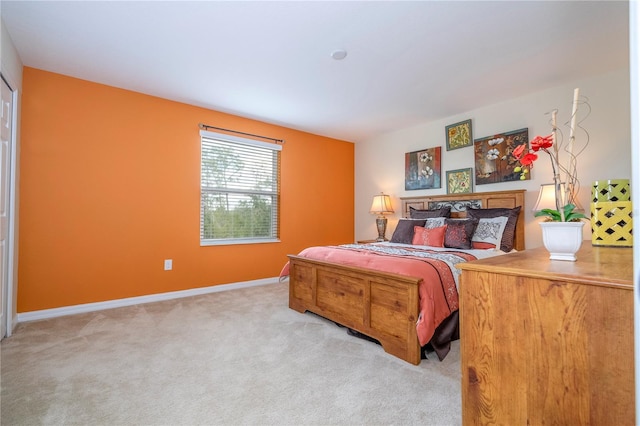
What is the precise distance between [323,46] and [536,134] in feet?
8.35

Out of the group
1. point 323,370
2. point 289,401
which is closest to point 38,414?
point 289,401

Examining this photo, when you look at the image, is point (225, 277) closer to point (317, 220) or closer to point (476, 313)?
point (317, 220)

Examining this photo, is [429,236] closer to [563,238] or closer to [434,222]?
[434,222]

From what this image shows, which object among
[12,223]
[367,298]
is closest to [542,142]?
[367,298]

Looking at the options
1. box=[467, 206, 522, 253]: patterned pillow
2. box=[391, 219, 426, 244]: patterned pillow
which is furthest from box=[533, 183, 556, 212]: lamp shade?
box=[391, 219, 426, 244]: patterned pillow

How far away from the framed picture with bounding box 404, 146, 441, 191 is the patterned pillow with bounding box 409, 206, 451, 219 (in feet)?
1.46

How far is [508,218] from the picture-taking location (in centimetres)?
327

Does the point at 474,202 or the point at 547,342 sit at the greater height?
the point at 474,202

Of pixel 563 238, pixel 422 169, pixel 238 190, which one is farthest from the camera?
pixel 422 169

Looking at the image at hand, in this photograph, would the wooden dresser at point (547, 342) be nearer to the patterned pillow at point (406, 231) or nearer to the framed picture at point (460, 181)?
the patterned pillow at point (406, 231)

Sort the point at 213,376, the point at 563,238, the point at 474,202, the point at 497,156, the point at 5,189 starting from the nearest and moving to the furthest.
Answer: the point at 563,238, the point at 213,376, the point at 5,189, the point at 497,156, the point at 474,202

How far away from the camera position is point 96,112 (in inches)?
123

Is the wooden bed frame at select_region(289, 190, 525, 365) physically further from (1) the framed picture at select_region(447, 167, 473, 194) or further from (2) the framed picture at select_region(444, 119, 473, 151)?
(2) the framed picture at select_region(444, 119, 473, 151)

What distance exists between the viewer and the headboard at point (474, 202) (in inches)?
134
